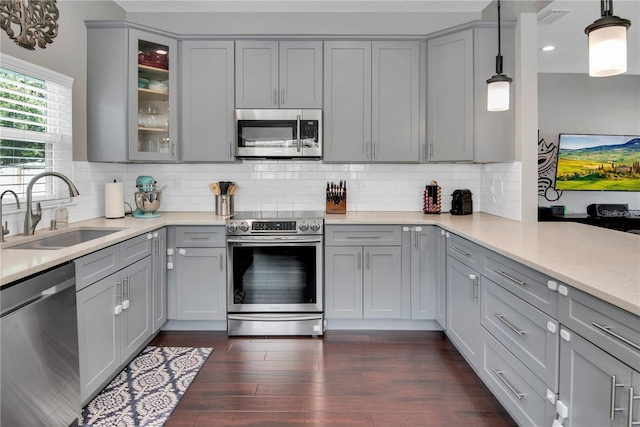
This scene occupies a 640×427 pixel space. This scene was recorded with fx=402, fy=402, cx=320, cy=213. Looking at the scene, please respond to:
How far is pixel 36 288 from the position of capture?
64.6 inches

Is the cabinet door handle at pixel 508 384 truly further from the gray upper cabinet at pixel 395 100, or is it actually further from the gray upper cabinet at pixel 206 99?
the gray upper cabinet at pixel 206 99

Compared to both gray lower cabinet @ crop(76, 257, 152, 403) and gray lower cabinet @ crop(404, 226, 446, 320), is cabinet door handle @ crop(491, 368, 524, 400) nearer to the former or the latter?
gray lower cabinet @ crop(404, 226, 446, 320)

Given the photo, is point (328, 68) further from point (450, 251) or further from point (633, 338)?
point (633, 338)

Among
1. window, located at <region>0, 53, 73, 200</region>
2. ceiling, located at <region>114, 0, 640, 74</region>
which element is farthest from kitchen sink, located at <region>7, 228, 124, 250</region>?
ceiling, located at <region>114, 0, 640, 74</region>

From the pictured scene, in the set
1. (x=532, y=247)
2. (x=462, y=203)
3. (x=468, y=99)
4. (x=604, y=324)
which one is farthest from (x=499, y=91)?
(x=604, y=324)

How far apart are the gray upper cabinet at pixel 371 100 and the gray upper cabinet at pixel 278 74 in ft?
0.41

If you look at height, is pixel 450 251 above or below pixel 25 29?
below

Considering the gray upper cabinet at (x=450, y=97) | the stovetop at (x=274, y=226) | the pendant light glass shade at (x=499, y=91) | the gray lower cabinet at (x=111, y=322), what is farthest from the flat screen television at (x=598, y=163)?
the gray lower cabinet at (x=111, y=322)

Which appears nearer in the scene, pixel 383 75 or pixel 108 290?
pixel 108 290

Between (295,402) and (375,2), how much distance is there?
10.7ft

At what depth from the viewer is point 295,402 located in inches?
89.5

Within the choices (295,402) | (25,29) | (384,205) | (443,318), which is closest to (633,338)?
(295,402)

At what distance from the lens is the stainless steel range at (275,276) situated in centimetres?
324

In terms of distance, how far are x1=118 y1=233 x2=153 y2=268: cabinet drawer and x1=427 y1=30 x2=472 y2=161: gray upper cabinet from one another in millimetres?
2390
